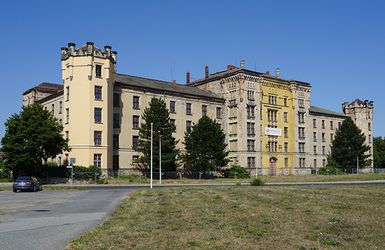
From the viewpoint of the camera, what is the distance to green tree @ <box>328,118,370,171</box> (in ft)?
293

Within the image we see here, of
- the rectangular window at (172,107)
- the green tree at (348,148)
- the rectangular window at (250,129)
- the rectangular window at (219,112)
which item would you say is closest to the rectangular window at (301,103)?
the green tree at (348,148)

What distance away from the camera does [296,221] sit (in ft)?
47.4

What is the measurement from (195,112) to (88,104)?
21.1 m

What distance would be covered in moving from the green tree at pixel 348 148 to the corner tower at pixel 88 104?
4815 cm

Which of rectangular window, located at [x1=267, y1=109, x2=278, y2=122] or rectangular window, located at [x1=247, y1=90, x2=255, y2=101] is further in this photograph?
rectangular window, located at [x1=267, y1=109, x2=278, y2=122]

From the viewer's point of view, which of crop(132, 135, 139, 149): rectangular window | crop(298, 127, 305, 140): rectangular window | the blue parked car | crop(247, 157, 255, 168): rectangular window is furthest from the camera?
crop(298, 127, 305, 140): rectangular window

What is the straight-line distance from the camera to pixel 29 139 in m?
52.4

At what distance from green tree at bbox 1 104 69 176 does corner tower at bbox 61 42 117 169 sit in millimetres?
6792

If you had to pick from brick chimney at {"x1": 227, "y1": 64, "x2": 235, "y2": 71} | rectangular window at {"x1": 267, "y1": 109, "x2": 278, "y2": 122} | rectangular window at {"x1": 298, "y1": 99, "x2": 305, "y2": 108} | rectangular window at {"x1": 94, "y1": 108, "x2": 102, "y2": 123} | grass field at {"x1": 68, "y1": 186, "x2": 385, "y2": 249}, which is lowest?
grass field at {"x1": 68, "y1": 186, "x2": 385, "y2": 249}

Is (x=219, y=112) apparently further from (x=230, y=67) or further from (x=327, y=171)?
(x=327, y=171)

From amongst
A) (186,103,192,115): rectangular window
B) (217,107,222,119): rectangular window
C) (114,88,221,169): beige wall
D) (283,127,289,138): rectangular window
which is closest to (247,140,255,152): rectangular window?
(217,107,222,119): rectangular window

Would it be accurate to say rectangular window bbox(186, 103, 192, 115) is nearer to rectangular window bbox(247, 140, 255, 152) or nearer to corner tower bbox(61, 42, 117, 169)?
rectangular window bbox(247, 140, 255, 152)

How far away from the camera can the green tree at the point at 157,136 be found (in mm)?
62906

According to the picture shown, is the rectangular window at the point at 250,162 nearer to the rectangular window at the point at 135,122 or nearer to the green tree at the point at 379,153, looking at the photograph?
the rectangular window at the point at 135,122
